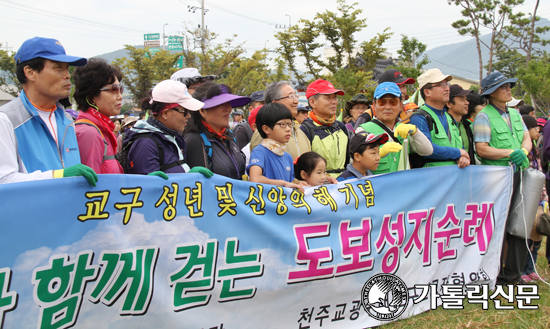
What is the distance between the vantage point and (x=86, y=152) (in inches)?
105

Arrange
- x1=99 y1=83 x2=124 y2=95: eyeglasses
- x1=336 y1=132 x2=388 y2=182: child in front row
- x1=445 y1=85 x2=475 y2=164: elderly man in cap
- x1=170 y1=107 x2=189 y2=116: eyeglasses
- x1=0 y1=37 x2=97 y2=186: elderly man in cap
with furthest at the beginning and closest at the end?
x1=445 y1=85 x2=475 y2=164: elderly man in cap, x1=336 y1=132 x2=388 y2=182: child in front row, x1=170 y1=107 x2=189 y2=116: eyeglasses, x1=99 y1=83 x2=124 y2=95: eyeglasses, x1=0 y1=37 x2=97 y2=186: elderly man in cap

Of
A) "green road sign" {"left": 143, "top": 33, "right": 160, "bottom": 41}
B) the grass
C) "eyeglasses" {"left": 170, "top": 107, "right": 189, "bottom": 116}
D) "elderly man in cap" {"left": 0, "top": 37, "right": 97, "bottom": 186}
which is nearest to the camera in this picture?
"elderly man in cap" {"left": 0, "top": 37, "right": 97, "bottom": 186}

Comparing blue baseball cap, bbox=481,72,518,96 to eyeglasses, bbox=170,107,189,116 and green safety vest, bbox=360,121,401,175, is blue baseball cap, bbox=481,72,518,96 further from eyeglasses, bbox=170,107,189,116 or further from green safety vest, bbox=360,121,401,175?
eyeglasses, bbox=170,107,189,116

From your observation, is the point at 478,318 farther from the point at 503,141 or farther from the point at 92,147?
the point at 92,147

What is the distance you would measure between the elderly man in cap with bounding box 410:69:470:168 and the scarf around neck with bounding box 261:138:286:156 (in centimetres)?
154

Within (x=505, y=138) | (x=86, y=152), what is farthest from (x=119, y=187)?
(x=505, y=138)

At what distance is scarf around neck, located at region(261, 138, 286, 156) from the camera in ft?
11.0

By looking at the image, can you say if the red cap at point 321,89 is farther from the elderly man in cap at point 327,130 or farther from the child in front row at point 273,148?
the child in front row at point 273,148

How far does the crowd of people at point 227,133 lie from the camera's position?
237 centimetres

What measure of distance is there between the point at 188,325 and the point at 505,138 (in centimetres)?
362

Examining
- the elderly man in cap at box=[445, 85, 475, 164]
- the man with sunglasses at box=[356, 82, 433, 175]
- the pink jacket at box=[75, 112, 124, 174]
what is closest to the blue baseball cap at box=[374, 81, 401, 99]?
the man with sunglasses at box=[356, 82, 433, 175]

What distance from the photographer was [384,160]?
3871mm

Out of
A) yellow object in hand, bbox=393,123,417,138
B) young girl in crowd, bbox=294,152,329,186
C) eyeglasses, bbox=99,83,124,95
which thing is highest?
eyeglasses, bbox=99,83,124,95

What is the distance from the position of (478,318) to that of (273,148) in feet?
7.15
